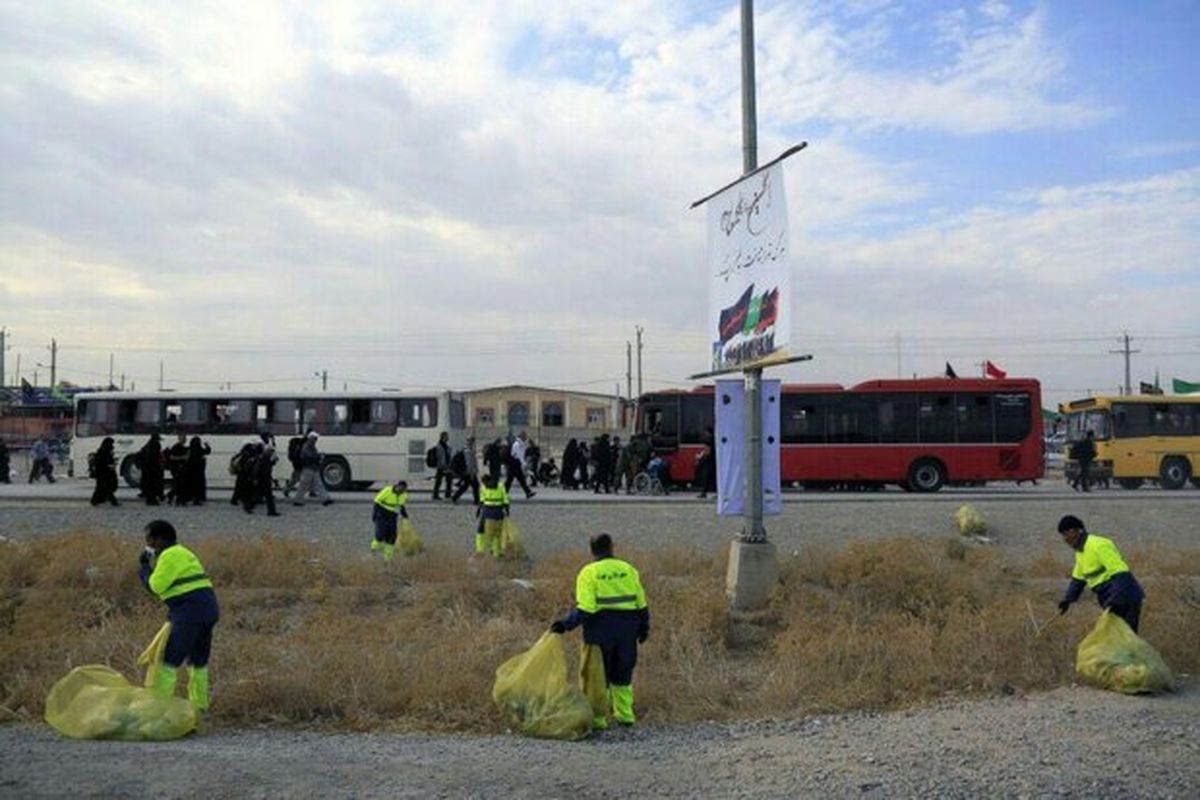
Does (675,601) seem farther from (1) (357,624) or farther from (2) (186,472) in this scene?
(2) (186,472)

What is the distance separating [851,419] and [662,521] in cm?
1149

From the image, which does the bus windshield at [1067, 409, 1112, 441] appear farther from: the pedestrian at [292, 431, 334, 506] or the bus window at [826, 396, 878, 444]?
the pedestrian at [292, 431, 334, 506]

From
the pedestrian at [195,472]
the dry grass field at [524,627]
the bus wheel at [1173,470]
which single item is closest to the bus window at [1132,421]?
the bus wheel at [1173,470]

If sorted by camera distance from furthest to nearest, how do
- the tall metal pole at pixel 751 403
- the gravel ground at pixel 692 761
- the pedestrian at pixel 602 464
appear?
the pedestrian at pixel 602 464 < the tall metal pole at pixel 751 403 < the gravel ground at pixel 692 761

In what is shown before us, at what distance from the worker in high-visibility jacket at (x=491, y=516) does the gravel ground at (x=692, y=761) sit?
7348 millimetres

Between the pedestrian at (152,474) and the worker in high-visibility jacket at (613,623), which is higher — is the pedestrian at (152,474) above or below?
above

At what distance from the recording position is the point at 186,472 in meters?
20.3

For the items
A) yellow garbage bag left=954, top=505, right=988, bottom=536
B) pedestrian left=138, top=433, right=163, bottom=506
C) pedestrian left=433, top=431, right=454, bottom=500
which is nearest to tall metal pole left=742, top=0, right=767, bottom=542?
yellow garbage bag left=954, top=505, right=988, bottom=536

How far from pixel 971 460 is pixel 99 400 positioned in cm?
2406

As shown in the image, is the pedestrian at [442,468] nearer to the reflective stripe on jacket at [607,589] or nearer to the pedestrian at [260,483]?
the pedestrian at [260,483]

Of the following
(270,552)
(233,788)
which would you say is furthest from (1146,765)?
(270,552)

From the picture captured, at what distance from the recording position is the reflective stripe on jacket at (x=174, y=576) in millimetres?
7031

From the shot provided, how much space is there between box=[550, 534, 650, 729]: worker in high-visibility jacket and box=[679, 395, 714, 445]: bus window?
69.5 ft

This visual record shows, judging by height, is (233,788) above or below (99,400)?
below
